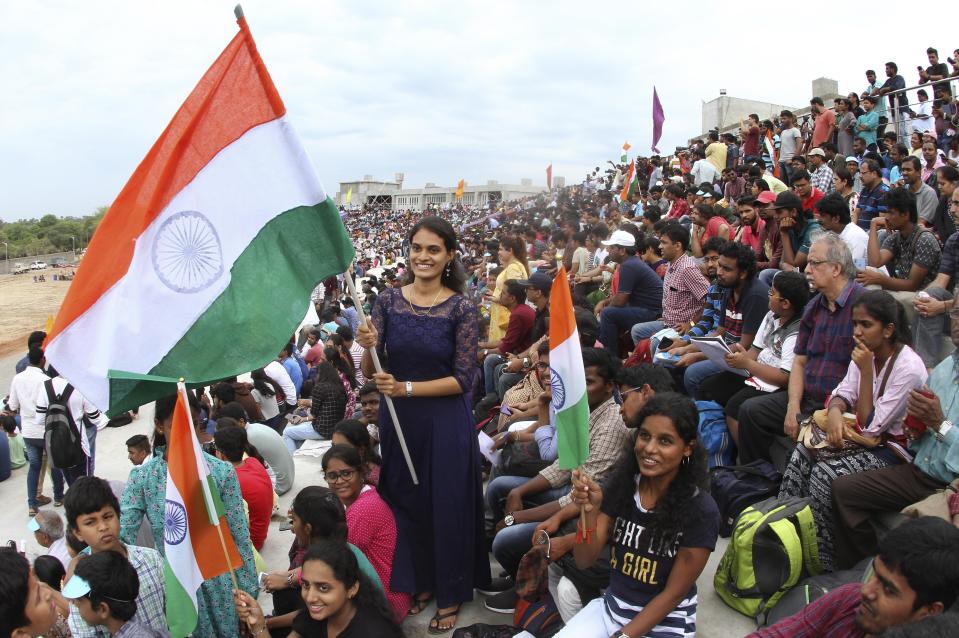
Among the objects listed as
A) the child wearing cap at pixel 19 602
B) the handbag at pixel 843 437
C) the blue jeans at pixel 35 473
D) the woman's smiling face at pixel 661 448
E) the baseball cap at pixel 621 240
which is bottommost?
the blue jeans at pixel 35 473

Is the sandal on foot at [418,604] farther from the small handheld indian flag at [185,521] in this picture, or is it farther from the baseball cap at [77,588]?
the baseball cap at [77,588]

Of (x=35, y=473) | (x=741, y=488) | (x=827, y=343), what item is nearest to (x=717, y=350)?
(x=827, y=343)

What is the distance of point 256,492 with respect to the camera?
5367mm

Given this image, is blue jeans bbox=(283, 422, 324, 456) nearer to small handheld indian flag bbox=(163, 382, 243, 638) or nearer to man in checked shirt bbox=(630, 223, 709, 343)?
man in checked shirt bbox=(630, 223, 709, 343)

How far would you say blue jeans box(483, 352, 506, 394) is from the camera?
8428 mm

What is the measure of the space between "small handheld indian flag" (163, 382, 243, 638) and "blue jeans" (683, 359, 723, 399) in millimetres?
3973

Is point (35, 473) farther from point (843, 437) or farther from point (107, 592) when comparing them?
point (843, 437)

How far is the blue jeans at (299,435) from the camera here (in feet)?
27.8

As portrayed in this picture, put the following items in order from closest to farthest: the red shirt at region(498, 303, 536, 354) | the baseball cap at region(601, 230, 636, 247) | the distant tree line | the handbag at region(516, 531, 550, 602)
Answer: the handbag at region(516, 531, 550, 602)
the red shirt at region(498, 303, 536, 354)
the baseball cap at region(601, 230, 636, 247)
the distant tree line

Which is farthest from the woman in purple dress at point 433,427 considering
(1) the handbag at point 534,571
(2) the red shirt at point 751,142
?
(2) the red shirt at point 751,142

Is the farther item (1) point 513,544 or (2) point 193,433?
(1) point 513,544

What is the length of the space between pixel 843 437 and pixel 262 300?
3.13 m

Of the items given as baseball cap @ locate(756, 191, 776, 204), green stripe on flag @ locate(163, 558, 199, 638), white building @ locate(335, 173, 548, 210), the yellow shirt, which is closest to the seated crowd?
green stripe on flag @ locate(163, 558, 199, 638)

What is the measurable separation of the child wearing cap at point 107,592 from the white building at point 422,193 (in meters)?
61.7
